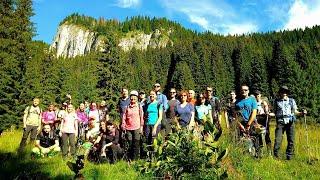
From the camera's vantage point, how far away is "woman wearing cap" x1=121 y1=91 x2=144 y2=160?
11.0m

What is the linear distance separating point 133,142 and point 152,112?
2.74 feet

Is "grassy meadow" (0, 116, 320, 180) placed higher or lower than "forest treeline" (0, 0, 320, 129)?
lower

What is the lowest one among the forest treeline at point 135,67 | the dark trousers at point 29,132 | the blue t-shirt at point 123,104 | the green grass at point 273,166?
the green grass at point 273,166

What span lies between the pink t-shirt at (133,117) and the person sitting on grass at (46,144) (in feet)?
8.17

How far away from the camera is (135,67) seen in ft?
475

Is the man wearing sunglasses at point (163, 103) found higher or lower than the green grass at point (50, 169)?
higher

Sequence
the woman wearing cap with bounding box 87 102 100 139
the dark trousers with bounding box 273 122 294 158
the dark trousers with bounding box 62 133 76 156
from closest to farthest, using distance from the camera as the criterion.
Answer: the dark trousers with bounding box 273 122 294 158
the dark trousers with bounding box 62 133 76 156
the woman wearing cap with bounding box 87 102 100 139

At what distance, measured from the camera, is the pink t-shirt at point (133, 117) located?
36.3 feet

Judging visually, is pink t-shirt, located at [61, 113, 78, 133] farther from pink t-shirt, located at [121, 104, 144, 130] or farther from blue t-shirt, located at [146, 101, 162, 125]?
blue t-shirt, located at [146, 101, 162, 125]

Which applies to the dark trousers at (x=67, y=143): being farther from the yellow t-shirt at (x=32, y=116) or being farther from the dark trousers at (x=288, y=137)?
the dark trousers at (x=288, y=137)

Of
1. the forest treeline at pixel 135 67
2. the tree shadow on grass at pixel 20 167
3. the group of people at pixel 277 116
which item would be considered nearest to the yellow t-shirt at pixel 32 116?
the tree shadow on grass at pixel 20 167

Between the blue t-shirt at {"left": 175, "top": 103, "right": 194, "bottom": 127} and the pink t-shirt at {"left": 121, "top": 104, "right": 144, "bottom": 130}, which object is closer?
the pink t-shirt at {"left": 121, "top": 104, "right": 144, "bottom": 130}

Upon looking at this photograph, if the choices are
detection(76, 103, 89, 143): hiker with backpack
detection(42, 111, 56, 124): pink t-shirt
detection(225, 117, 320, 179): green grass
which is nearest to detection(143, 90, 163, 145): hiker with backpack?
detection(225, 117, 320, 179): green grass

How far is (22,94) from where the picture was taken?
26.5 meters
